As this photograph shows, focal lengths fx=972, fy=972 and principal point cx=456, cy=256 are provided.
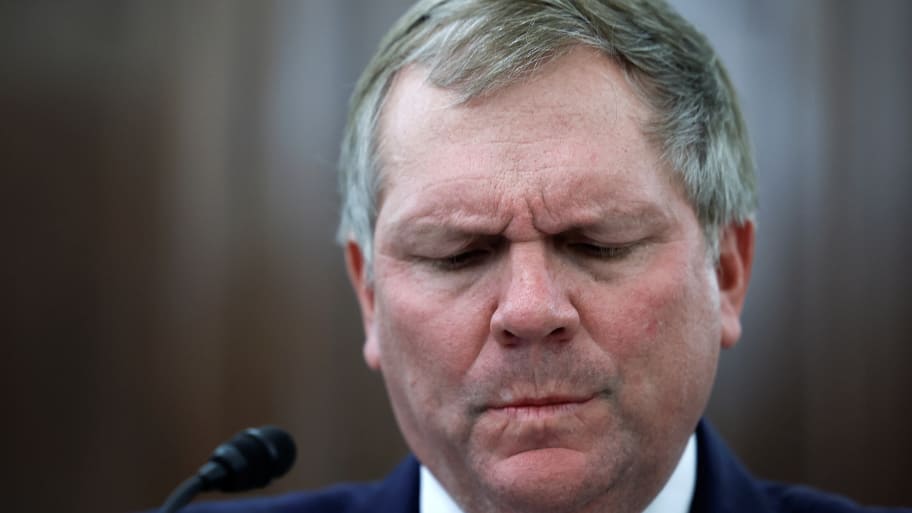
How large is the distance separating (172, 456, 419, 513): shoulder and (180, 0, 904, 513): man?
0.66ft

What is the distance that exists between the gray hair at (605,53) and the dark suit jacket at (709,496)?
1.28 ft

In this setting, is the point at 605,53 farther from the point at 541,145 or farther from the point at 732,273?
the point at 732,273

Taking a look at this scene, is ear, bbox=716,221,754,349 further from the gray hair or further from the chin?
the chin

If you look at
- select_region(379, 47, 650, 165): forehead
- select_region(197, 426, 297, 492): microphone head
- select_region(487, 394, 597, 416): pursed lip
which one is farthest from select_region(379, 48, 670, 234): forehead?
select_region(197, 426, 297, 492): microphone head

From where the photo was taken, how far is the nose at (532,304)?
1.32m

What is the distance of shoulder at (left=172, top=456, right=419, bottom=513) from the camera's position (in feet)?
5.89

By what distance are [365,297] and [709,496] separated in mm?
683

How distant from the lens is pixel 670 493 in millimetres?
1599

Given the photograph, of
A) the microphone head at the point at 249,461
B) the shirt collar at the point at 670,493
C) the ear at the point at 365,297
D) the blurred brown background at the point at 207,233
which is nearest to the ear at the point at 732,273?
the shirt collar at the point at 670,493

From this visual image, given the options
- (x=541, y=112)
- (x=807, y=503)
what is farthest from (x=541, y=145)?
(x=807, y=503)

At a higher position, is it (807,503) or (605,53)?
(605,53)

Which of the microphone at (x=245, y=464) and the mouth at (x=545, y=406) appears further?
the microphone at (x=245, y=464)

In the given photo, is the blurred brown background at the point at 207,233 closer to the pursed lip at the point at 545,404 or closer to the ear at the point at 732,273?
the ear at the point at 732,273

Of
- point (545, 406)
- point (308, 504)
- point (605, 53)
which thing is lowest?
point (308, 504)
